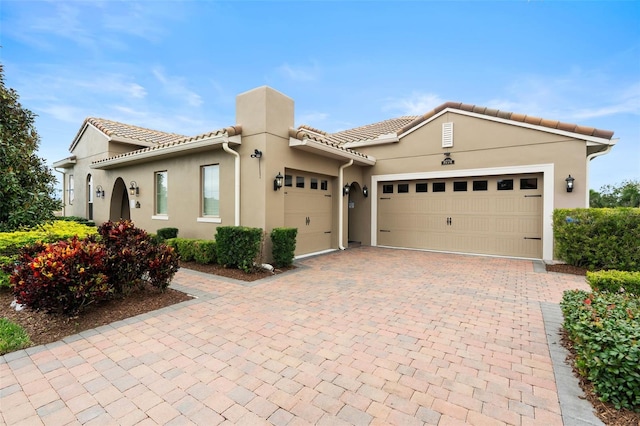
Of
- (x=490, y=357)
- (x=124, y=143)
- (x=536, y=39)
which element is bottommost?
(x=490, y=357)

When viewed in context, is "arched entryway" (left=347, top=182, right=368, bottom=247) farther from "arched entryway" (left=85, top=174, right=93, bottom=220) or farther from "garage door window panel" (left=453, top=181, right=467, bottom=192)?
"arched entryway" (left=85, top=174, right=93, bottom=220)

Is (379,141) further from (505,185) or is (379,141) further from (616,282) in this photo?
(616,282)

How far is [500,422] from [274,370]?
2.00 meters

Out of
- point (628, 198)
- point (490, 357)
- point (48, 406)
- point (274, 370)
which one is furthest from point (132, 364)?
point (628, 198)

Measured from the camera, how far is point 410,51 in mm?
11102

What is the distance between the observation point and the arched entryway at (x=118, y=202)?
508 inches

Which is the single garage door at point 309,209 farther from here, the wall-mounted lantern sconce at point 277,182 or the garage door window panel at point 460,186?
the garage door window panel at point 460,186

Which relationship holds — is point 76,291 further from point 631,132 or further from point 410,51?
point 631,132

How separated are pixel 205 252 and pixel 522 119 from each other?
1034cm

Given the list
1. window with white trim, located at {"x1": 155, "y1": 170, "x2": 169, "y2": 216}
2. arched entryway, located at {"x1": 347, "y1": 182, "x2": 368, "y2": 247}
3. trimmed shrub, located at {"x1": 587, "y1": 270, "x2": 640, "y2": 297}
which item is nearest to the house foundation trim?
arched entryway, located at {"x1": 347, "y1": 182, "x2": 368, "y2": 247}

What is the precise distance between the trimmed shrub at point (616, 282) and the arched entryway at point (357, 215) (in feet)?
26.6

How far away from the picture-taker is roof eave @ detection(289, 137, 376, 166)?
8195mm

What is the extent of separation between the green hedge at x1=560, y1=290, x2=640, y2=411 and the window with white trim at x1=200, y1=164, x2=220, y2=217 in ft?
27.8

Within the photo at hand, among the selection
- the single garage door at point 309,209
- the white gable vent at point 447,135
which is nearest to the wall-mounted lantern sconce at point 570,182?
the white gable vent at point 447,135
